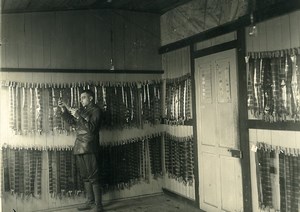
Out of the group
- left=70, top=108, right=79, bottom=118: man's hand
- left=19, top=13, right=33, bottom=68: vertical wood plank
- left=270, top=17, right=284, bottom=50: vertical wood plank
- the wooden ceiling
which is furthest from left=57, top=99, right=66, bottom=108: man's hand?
left=270, top=17, right=284, bottom=50: vertical wood plank

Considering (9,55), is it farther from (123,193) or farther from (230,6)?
(230,6)

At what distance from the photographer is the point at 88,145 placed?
486 centimetres

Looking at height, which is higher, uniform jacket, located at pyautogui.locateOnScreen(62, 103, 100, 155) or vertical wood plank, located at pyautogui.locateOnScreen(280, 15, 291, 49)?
vertical wood plank, located at pyautogui.locateOnScreen(280, 15, 291, 49)

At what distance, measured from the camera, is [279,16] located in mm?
3531

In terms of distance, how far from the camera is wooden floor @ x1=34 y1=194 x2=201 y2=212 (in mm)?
5066

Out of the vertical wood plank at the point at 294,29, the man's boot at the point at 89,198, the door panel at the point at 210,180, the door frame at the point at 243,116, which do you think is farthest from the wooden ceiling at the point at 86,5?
the man's boot at the point at 89,198

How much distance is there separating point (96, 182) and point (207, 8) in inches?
120

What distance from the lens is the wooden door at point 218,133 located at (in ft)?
13.8

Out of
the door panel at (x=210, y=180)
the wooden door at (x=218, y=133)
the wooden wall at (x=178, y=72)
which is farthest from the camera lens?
the wooden wall at (x=178, y=72)

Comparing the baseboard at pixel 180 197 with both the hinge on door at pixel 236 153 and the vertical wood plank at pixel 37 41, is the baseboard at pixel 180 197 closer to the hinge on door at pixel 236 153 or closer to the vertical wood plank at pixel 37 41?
the hinge on door at pixel 236 153

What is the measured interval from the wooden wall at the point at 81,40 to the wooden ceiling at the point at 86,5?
109 millimetres

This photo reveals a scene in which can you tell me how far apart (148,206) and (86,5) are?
3.44 metres

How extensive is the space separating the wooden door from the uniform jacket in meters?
1.57

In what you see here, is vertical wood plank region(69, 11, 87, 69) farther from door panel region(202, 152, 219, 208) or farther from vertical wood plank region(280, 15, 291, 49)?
Result: vertical wood plank region(280, 15, 291, 49)
